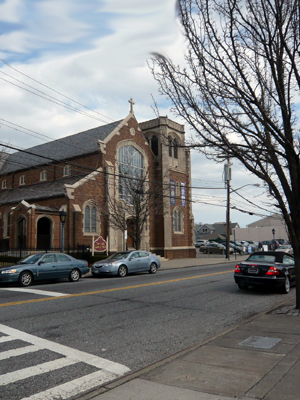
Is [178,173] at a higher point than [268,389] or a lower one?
higher

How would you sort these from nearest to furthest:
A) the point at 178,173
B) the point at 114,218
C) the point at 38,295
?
1. the point at 38,295
2. the point at 114,218
3. the point at 178,173

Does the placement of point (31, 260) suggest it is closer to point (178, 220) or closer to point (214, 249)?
point (178, 220)

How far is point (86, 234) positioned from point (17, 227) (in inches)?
211

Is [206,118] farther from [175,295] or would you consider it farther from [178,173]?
[178,173]

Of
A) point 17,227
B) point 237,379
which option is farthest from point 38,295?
point 17,227

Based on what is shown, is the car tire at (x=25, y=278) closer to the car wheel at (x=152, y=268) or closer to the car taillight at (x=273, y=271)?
the car wheel at (x=152, y=268)

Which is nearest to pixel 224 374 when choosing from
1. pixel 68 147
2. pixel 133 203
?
pixel 133 203

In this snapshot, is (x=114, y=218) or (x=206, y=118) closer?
(x=206, y=118)

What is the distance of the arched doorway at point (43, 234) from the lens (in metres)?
28.8

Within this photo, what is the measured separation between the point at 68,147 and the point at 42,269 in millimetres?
23339

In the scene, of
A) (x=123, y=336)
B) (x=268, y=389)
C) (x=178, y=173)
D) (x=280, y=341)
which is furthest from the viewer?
(x=178, y=173)

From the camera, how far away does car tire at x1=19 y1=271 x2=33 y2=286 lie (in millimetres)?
14812

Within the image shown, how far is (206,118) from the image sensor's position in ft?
30.8

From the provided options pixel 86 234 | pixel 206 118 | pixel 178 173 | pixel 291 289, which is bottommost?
pixel 291 289
